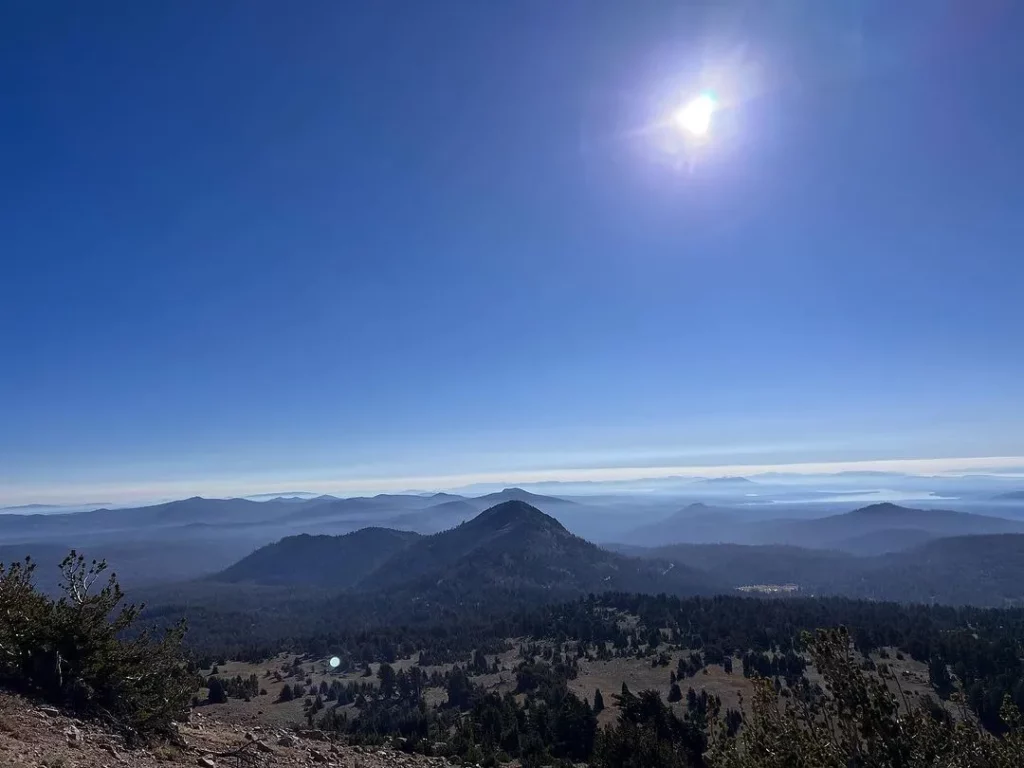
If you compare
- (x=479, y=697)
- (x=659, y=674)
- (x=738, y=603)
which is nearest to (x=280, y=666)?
→ (x=479, y=697)

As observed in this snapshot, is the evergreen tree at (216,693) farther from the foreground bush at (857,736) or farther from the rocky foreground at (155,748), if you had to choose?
the foreground bush at (857,736)

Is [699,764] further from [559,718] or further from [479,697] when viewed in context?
[479,697]

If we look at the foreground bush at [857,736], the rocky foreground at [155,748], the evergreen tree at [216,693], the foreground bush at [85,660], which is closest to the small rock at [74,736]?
the rocky foreground at [155,748]

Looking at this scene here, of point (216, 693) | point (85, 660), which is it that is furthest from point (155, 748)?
point (216, 693)

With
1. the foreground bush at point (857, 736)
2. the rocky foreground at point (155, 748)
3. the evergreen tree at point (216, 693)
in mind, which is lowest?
the evergreen tree at point (216, 693)

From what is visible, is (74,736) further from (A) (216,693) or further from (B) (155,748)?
(A) (216,693)

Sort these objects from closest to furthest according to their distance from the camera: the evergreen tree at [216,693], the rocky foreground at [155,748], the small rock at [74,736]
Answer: the rocky foreground at [155,748] < the small rock at [74,736] < the evergreen tree at [216,693]
